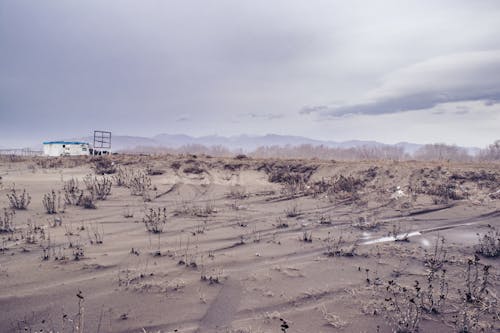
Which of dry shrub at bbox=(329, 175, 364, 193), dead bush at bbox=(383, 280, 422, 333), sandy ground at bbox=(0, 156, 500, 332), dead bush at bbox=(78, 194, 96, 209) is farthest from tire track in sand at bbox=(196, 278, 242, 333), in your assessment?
dry shrub at bbox=(329, 175, 364, 193)

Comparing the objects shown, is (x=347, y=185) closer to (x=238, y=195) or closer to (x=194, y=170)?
(x=238, y=195)

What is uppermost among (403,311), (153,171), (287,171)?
(287,171)

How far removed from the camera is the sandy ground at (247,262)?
3.62m

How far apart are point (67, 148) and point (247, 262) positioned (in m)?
37.7

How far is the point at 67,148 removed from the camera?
35875mm

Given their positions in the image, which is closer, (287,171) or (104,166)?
Answer: (287,171)

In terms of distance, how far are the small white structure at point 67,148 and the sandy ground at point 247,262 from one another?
2572 centimetres

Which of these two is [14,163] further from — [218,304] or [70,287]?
[218,304]

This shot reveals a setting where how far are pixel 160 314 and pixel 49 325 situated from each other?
120 cm

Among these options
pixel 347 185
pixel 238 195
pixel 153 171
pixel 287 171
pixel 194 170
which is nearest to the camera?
pixel 238 195

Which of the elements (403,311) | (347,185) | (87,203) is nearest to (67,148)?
(87,203)

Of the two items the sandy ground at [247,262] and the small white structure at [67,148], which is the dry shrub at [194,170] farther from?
the small white structure at [67,148]

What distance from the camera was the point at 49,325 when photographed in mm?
3383

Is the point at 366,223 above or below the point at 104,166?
below
